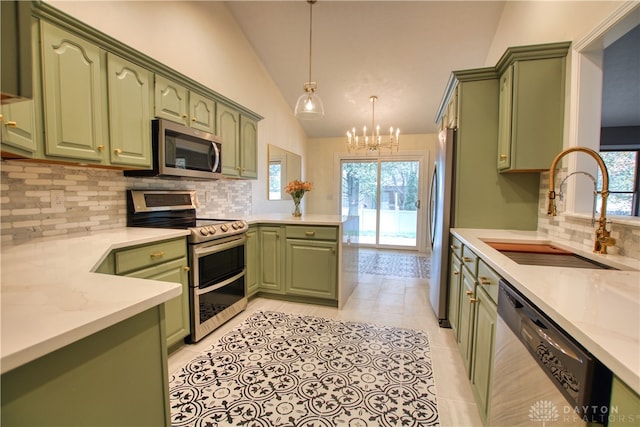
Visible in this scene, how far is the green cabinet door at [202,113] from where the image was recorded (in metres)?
2.56

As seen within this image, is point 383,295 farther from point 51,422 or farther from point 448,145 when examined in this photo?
point 51,422

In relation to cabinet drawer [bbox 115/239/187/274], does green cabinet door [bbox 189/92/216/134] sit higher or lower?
higher

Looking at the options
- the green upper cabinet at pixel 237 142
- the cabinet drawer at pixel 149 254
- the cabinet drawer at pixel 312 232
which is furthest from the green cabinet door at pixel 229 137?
the cabinet drawer at pixel 149 254

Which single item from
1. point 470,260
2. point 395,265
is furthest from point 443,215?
point 395,265

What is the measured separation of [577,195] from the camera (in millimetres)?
1853

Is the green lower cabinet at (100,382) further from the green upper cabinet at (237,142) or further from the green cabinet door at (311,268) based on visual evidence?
the green upper cabinet at (237,142)

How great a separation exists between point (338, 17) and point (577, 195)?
10.1 feet

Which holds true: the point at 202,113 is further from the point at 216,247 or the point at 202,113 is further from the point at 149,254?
the point at 149,254

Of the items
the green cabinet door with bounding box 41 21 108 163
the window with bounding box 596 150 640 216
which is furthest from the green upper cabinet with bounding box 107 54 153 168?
the window with bounding box 596 150 640 216

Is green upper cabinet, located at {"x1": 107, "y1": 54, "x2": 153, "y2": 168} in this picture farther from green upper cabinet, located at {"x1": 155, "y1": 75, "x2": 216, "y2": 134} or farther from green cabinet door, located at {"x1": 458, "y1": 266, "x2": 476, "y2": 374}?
green cabinet door, located at {"x1": 458, "y1": 266, "x2": 476, "y2": 374}

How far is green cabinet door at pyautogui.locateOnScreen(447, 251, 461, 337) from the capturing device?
2183 millimetres

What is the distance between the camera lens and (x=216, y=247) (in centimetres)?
237

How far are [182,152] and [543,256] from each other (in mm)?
2640

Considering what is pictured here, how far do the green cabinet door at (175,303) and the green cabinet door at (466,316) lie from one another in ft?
6.31
